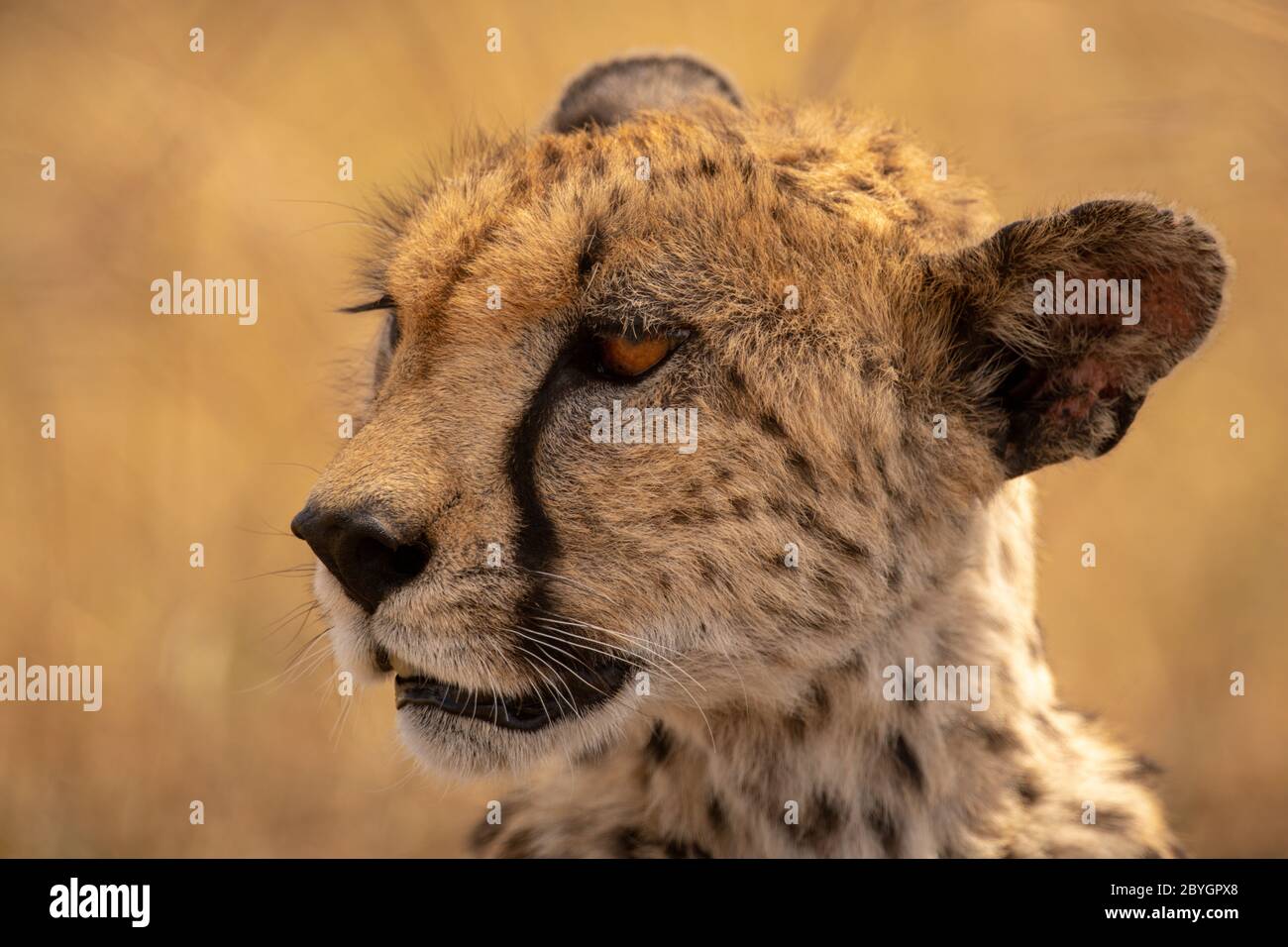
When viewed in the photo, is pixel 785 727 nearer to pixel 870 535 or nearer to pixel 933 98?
pixel 870 535

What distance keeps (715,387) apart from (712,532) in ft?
0.92

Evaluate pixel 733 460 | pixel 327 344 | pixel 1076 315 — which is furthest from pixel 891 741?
pixel 327 344

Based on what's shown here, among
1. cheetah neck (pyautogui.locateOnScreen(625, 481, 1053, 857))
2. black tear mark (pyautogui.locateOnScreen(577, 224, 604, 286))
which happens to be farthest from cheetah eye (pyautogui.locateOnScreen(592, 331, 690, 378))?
cheetah neck (pyautogui.locateOnScreen(625, 481, 1053, 857))

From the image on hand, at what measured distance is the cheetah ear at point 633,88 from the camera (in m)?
3.68

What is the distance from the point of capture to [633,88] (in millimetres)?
3732

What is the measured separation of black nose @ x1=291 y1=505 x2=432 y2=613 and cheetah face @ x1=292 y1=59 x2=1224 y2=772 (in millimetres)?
27

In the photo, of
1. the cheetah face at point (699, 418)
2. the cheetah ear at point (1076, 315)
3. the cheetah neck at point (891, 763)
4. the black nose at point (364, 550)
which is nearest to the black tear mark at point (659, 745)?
the cheetah neck at point (891, 763)

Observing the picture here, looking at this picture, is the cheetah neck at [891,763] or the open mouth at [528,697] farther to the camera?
the cheetah neck at [891,763]

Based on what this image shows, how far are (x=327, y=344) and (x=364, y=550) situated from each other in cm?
398

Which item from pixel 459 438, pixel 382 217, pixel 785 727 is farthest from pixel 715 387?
pixel 382 217

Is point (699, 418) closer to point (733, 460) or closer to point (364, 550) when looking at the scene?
point (733, 460)

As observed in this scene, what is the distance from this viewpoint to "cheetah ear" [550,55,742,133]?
12.1 feet

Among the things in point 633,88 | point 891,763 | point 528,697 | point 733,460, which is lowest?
point 891,763

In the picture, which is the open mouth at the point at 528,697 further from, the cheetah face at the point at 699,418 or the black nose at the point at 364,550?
the black nose at the point at 364,550
